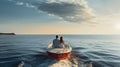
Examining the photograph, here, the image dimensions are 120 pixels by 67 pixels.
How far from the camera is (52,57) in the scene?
21.9 m

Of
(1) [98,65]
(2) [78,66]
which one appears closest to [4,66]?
(2) [78,66]

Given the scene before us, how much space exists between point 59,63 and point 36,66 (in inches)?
131

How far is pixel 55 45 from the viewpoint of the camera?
24.9 meters

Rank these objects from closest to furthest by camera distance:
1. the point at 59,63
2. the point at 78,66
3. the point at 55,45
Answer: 1. the point at 59,63
2. the point at 78,66
3. the point at 55,45

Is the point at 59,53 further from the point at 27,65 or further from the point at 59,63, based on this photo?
the point at 27,65

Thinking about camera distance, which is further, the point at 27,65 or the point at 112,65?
the point at 112,65

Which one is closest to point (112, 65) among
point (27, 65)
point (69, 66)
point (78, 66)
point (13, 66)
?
point (78, 66)

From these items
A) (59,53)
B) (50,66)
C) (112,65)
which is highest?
(59,53)

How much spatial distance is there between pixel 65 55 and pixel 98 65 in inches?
265

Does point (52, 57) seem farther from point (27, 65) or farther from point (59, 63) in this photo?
point (27, 65)

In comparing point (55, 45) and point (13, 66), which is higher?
point (55, 45)

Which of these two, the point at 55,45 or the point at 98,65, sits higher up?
the point at 55,45

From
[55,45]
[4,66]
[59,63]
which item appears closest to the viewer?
[59,63]

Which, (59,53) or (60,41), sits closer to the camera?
(59,53)
